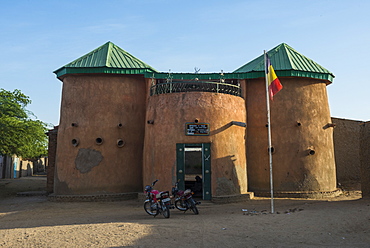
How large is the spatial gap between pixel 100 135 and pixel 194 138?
4967mm

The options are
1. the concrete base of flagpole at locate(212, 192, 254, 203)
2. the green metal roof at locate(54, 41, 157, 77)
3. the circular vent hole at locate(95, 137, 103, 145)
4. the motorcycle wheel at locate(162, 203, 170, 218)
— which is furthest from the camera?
the green metal roof at locate(54, 41, 157, 77)

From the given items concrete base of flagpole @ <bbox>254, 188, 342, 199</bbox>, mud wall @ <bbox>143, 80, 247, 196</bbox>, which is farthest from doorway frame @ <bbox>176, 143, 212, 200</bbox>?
concrete base of flagpole @ <bbox>254, 188, 342, 199</bbox>

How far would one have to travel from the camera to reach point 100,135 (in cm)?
1600

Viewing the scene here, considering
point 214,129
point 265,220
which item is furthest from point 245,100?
point 265,220

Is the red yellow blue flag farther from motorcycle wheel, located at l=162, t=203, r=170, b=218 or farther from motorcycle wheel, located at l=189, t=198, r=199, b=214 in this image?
motorcycle wheel, located at l=162, t=203, r=170, b=218

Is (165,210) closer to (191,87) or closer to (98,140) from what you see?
(98,140)

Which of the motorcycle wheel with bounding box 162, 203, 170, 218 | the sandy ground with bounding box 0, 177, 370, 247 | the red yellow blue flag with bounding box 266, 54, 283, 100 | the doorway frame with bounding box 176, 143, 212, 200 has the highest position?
the red yellow blue flag with bounding box 266, 54, 283, 100

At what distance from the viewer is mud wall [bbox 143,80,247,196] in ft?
45.1

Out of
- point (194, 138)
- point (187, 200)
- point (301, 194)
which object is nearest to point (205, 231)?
point (187, 200)

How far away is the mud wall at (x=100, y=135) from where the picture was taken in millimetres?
Answer: 15750

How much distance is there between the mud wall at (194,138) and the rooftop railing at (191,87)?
1.85ft

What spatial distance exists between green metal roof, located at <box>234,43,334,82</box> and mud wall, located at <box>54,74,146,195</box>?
6402mm

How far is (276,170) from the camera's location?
1614cm

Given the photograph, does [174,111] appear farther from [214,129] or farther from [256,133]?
[256,133]
